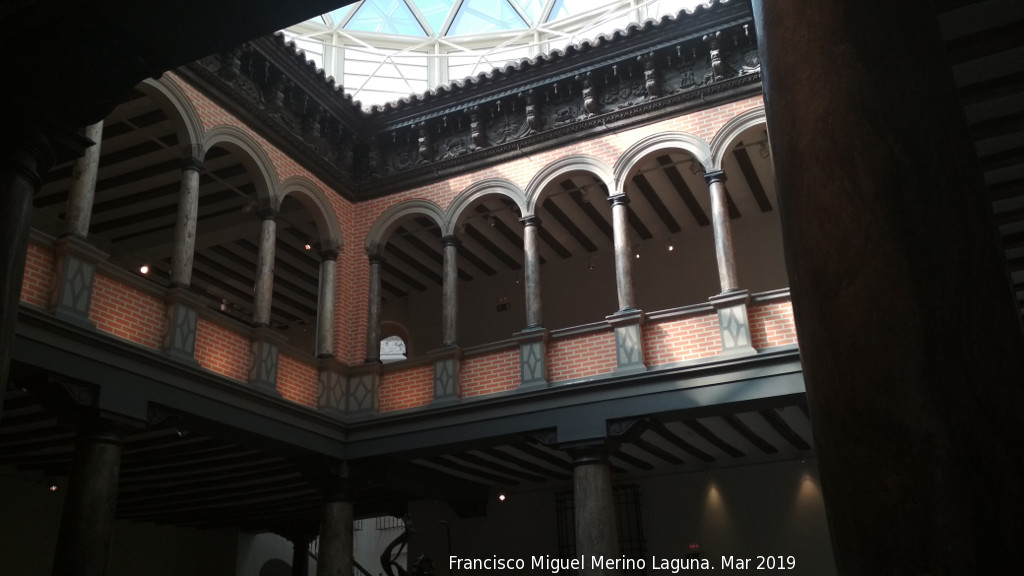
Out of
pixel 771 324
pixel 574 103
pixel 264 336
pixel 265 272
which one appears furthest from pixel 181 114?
pixel 771 324

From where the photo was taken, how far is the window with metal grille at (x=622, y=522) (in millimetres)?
14711

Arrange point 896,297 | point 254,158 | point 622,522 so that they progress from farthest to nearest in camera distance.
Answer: point 622,522
point 254,158
point 896,297

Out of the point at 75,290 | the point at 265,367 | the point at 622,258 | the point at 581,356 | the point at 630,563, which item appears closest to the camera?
the point at 75,290

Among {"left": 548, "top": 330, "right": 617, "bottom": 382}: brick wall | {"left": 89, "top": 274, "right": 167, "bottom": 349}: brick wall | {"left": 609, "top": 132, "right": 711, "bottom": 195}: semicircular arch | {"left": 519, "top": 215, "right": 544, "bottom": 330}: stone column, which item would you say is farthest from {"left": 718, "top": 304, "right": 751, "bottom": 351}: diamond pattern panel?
{"left": 89, "top": 274, "right": 167, "bottom": 349}: brick wall

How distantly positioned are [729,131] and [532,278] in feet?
11.1

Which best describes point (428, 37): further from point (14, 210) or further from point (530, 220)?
point (14, 210)

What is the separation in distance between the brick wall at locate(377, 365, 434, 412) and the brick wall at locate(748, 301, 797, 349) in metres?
4.59

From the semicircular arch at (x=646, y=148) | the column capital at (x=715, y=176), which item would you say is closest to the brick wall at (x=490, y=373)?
the semicircular arch at (x=646, y=148)

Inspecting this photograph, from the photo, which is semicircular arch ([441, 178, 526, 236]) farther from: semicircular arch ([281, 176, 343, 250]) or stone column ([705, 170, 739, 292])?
stone column ([705, 170, 739, 292])

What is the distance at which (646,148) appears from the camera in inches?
475

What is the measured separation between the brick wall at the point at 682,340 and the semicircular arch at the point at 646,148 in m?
2.19

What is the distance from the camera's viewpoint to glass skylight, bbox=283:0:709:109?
19125 millimetres

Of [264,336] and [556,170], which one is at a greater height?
[556,170]

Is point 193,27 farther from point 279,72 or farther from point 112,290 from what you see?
point 279,72
